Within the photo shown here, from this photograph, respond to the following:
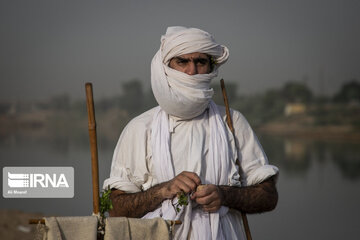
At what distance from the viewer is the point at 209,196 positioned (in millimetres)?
2281

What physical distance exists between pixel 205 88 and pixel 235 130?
0.76 feet

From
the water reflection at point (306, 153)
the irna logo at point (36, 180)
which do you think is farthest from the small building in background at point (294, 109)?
the irna logo at point (36, 180)

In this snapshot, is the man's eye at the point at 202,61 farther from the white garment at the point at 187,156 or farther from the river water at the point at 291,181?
the river water at the point at 291,181

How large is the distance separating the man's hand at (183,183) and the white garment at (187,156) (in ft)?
0.41

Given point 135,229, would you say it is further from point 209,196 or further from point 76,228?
point 209,196

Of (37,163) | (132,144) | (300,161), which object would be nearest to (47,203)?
(37,163)

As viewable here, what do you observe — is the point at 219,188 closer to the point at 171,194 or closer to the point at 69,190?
the point at 171,194

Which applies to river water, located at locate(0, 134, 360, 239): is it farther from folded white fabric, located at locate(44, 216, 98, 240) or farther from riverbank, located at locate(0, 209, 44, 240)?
folded white fabric, located at locate(44, 216, 98, 240)

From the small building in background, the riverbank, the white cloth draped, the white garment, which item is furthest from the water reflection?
the white cloth draped

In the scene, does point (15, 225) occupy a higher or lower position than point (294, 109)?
lower

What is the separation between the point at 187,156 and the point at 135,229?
42 cm

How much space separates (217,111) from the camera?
8.34 ft

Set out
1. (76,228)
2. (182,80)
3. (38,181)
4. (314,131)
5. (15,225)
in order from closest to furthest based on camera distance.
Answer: (76,228) → (182,80) → (38,181) → (15,225) → (314,131)

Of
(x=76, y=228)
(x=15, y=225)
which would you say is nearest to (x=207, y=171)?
(x=76, y=228)
